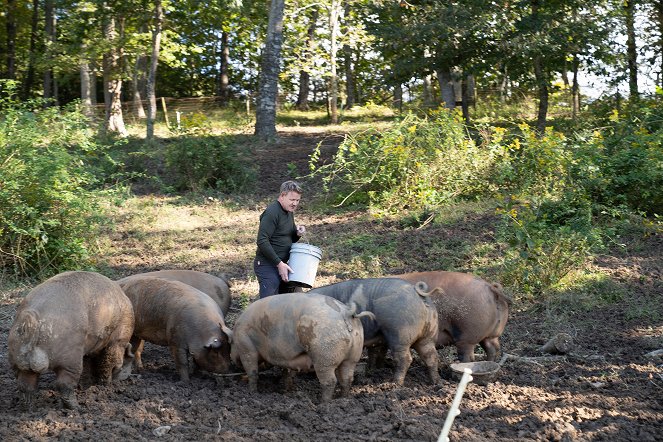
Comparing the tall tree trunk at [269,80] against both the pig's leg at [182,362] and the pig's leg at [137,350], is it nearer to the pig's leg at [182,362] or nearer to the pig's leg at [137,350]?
the pig's leg at [137,350]

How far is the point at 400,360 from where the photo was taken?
22.1 feet

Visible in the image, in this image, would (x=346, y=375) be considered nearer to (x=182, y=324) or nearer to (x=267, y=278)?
(x=182, y=324)

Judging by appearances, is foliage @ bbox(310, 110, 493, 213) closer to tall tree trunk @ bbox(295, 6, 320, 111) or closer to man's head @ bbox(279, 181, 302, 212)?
man's head @ bbox(279, 181, 302, 212)

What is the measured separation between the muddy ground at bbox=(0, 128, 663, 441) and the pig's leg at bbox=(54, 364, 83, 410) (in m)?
0.09

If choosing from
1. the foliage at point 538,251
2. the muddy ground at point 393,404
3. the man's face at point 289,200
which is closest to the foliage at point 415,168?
the foliage at point 538,251

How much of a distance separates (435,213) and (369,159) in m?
1.88

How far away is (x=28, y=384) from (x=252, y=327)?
1.85 meters

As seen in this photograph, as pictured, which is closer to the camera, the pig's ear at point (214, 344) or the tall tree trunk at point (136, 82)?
the pig's ear at point (214, 344)

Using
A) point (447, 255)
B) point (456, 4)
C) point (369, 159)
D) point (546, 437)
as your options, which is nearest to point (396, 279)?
point (546, 437)

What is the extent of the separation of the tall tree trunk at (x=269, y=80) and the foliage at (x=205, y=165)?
14.8 ft

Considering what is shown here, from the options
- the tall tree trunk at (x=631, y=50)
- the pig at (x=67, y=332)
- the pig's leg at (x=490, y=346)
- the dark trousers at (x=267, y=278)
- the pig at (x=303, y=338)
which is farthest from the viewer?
the tall tree trunk at (x=631, y=50)

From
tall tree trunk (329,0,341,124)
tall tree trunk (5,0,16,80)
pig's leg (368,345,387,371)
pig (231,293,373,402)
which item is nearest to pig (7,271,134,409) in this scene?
pig (231,293,373,402)

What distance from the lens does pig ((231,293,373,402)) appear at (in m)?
6.40

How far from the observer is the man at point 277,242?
7.90 metres
